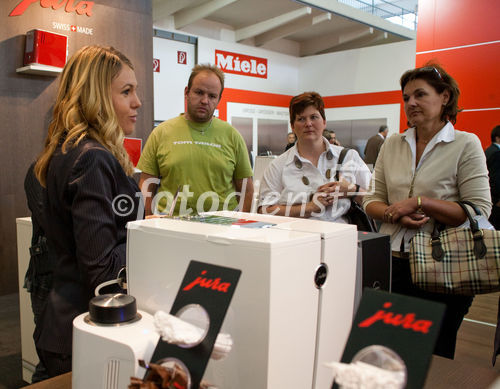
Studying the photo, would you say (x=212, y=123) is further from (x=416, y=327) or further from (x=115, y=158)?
(x=416, y=327)

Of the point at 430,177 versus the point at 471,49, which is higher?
the point at 471,49

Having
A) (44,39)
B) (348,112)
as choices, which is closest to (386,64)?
(348,112)

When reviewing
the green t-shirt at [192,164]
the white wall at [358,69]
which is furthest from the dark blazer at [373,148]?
the green t-shirt at [192,164]

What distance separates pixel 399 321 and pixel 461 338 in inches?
122

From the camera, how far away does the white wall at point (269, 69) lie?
32.7 ft

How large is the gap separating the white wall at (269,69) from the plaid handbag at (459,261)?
→ 9.03 meters

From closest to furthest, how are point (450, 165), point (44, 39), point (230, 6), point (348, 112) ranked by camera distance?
1. point (450, 165)
2. point (44, 39)
3. point (230, 6)
4. point (348, 112)

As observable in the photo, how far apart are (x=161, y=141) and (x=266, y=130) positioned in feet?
→ 30.1

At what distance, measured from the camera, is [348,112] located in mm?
11078

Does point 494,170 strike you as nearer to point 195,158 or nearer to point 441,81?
point 441,81

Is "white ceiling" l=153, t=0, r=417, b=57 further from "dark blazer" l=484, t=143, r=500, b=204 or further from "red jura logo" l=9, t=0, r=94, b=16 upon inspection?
"dark blazer" l=484, t=143, r=500, b=204

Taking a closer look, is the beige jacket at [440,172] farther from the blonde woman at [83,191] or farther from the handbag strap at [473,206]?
the blonde woman at [83,191]

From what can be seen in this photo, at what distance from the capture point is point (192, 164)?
226 centimetres

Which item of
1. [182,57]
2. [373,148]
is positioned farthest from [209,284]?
[182,57]
